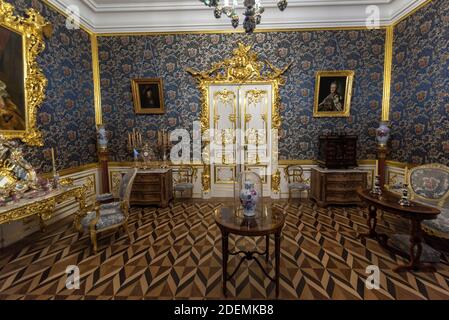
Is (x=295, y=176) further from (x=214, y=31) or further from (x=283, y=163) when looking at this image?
(x=214, y=31)

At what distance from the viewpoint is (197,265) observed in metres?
A: 2.72

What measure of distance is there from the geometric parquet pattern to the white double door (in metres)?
1.94

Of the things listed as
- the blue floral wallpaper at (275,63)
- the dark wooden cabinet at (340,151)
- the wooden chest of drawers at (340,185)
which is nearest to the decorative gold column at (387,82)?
the blue floral wallpaper at (275,63)

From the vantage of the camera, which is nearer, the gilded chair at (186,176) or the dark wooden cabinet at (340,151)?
the dark wooden cabinet at (340,151)

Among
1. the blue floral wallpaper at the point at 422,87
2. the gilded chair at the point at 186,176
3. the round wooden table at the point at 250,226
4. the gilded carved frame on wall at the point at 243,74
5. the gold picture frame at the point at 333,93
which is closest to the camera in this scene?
the round wooden table at the point at 250,226

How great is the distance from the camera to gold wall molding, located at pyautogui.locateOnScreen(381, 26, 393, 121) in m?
4.99

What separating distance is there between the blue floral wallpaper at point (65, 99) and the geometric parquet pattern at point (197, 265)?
5.24ft

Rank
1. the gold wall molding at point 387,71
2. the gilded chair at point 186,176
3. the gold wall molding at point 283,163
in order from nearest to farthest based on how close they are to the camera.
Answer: the gold wall molding at point 387,71 < the gold wall molding at point 283,163 < the gilded chair at point 186,176

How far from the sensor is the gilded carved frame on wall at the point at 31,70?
332 cm

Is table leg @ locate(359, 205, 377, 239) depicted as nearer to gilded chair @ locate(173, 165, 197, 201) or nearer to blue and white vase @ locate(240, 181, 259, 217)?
blue and white vase @ locate(240, 181, 259, 217)

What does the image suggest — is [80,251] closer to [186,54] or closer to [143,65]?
[143,65]

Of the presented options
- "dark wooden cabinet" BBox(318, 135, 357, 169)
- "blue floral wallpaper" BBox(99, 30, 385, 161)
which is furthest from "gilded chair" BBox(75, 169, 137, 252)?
"dark wooden cabinet" BBox(318, 135, 357, 169)

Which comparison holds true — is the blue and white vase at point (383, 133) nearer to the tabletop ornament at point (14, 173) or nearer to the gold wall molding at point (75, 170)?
the tabletop ornament at point (14, 173)

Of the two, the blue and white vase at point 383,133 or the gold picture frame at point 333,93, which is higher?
the gold picture frame at point 333,93
